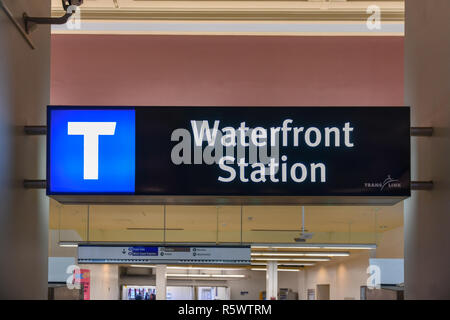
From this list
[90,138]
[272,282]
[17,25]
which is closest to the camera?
[17,25]

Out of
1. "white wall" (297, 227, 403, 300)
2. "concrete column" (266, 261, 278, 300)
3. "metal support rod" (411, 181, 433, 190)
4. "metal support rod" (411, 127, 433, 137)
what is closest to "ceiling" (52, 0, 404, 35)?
"metal support rod" (411, 127, 433, 137)

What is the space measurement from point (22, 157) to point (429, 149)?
2.09m

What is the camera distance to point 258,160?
3.35 meters

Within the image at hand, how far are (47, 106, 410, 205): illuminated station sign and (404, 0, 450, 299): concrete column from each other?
192mm

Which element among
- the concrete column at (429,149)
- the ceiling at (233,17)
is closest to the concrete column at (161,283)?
the ceiling at (233,17)

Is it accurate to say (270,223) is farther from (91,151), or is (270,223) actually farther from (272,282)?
(91,151)

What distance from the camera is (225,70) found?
706 centimetres

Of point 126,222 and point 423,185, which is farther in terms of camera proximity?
point 126,222

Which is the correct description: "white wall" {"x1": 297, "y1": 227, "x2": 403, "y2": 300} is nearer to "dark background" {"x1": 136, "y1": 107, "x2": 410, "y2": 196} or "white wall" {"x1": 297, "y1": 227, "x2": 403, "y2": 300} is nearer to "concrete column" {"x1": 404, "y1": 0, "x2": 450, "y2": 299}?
"concrete column" {"x1": 404, "y1": 0, "x2": 450, "y2": 299}

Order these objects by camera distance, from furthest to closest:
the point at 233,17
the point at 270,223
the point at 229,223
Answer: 1. the point at 229,223
2. the point at 270,223
3. the point at 233,17

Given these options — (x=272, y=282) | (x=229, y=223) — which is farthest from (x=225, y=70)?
(x=272, y=282)

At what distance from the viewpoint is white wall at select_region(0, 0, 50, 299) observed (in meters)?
3.05
